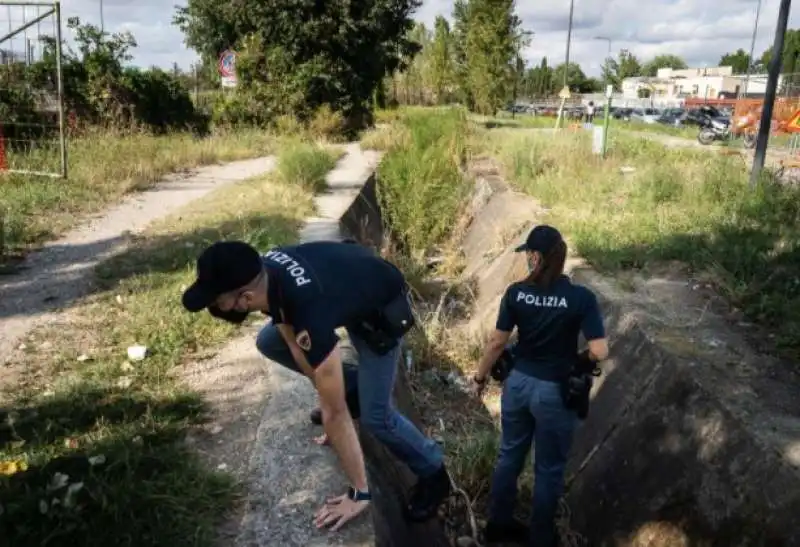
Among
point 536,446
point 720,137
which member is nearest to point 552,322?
point 536,446

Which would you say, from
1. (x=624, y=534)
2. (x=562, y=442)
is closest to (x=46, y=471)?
(x=562, y=442)

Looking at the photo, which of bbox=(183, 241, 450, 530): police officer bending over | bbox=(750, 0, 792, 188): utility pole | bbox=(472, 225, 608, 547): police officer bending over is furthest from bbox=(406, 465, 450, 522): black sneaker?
bbox=(750, 0, 792, 188): utility pole

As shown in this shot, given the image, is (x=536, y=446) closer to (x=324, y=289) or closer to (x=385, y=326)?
(x=385, y=326)

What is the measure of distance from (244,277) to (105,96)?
16315 mm

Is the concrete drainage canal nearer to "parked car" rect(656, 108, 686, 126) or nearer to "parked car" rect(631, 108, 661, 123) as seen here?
"parked car" rect(656, 108, 686, 126)

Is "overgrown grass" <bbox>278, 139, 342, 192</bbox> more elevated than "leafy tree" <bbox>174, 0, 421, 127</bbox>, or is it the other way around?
"leafy tree" <bbox>174, 0, 421, 127</bbox>

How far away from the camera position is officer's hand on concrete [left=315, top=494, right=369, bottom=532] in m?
2.86

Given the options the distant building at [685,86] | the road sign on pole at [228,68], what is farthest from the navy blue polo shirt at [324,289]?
the distant building at [685,86]

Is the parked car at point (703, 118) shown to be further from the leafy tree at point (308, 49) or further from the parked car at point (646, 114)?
the leafy tree at point (308, 49)

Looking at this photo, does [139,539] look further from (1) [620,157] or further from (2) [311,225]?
(1) [620,157]

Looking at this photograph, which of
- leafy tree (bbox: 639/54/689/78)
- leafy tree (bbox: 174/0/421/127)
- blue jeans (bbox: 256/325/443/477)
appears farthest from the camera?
leafy tree (bbox: 639/54/689/78)

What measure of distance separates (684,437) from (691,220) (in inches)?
169

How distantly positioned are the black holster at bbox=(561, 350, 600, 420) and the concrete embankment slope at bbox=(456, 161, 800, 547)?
0.79 meters

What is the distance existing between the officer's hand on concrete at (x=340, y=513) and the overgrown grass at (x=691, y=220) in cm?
343
